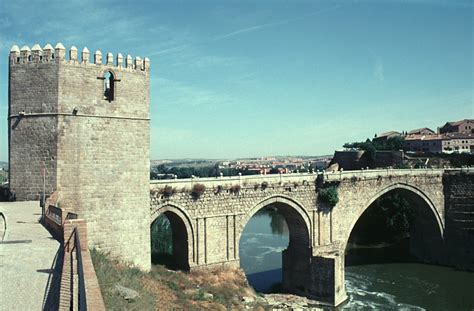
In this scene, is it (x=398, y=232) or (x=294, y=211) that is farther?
(x=398, y=232)

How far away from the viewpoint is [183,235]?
20.8 metres

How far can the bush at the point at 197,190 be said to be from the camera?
20.6m

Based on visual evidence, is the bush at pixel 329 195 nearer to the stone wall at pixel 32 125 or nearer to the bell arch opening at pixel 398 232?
the bell arch opening at pixel 398 232

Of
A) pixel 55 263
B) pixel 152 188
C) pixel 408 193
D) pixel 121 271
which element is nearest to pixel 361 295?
pixel 408 193

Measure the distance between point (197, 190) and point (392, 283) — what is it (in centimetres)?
1650

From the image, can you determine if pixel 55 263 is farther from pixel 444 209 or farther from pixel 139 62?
pixel 444 209

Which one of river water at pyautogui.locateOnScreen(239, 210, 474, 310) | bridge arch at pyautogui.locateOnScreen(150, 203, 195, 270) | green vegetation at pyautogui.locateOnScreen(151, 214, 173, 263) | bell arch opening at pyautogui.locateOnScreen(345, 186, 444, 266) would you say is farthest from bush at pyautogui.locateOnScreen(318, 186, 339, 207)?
green vegetation at pyautogui.locateOnScreen(151, 214, 173, 263)

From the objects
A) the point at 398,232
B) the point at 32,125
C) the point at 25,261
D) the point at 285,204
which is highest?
the point at 32,125

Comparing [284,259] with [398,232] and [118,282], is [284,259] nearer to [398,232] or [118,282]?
[118,282]

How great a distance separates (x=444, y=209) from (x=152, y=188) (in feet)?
84.3

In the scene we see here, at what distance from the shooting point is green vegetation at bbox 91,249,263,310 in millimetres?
11702

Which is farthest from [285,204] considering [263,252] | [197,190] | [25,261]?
[25,261]

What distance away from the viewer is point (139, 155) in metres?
16.3

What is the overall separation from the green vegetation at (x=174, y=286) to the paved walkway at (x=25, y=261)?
153 centimetres
